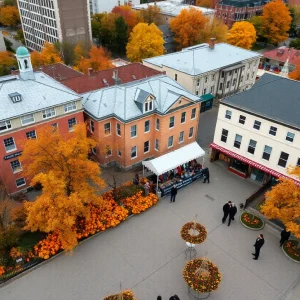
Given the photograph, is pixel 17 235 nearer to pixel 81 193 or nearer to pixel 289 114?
pixel 81 193

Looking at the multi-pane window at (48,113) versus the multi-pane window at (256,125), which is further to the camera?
the multi-pane window at (256,125)

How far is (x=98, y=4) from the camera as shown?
3848 inches

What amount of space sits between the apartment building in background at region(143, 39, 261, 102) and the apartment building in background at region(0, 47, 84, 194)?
21850 mm

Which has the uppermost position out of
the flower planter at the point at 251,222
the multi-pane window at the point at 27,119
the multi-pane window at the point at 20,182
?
the multi-pane window at the point at 27,119

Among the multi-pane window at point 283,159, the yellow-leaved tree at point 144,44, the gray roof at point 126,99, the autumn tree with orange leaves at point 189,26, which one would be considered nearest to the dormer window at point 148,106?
the gray roof at point 126,99

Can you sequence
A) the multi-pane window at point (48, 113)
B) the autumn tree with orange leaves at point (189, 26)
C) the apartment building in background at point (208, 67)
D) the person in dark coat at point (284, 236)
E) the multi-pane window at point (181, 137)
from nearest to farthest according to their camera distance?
1. the person in dark coat at point (284, 236)
2. the multi-pane window at point (48, 113)
3. the multi-pane window at point (181, 137)
4. the apartment building in background at point (208, 67)
5. the autumn tree with orange leaves at point (189, 26)

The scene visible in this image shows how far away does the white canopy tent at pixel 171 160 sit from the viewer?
31895mm

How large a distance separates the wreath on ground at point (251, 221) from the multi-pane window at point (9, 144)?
23.4 m

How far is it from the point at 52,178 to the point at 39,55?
41.3 metres

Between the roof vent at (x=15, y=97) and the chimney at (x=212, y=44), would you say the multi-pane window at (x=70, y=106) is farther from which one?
the chimney at (x=212, y=44)

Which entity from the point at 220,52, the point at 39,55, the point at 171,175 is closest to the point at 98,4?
the point at 39,55

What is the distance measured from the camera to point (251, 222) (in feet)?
93.6

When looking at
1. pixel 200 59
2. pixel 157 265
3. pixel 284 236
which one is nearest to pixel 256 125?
pixel 284 236

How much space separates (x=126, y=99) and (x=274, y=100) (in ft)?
52.9
